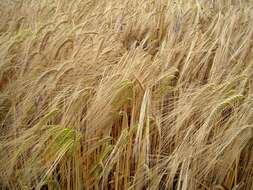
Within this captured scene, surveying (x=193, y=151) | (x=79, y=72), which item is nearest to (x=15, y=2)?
(x=79, y=72)

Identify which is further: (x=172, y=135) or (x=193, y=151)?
(x=172, y=135)

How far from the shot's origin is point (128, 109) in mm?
Answer: 1469

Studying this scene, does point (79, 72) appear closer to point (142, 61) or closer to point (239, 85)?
point (142, 61)

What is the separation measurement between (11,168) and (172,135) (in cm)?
57

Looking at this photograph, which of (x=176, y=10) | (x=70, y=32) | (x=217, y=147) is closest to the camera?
(x=217, y=147)

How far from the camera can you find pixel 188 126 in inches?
51.4

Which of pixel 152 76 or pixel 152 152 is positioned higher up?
pixel 152 76

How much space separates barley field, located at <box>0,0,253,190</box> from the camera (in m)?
1.16

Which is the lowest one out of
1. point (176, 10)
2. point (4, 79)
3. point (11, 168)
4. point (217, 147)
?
point (11, 168)

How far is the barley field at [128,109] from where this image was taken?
116 centimetres

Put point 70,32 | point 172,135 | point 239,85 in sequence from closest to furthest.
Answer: point 172,135, point 239,85, point 70,32

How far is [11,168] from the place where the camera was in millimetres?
1201

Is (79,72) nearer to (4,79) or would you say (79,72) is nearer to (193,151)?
(4,79)

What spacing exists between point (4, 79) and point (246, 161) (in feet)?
4.11
